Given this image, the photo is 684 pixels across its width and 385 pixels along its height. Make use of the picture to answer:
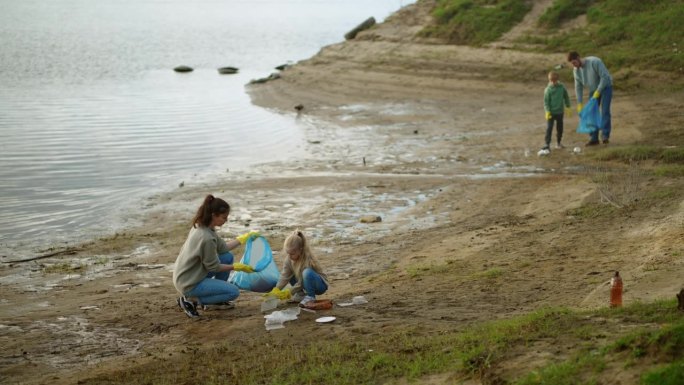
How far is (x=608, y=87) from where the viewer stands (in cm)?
1894

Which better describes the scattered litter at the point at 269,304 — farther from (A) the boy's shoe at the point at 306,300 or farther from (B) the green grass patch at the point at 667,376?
(B) the green grass patch at the point at 667,376

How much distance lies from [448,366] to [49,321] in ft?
16.8

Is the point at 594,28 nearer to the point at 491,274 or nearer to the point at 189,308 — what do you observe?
the point at 491,274

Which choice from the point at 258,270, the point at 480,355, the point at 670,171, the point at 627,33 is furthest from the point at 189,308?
the point at 627,33

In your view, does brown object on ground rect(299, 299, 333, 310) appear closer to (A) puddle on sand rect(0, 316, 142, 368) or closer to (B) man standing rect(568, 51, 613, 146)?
(A) puddle on sand rect(0, 316, 142, 368)

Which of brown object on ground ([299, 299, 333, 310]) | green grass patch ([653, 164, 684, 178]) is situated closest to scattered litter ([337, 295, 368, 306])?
brown object on ground ([299, 299, 333, 310])

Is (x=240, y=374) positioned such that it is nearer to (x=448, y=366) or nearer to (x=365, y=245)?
(x=448, y=366)

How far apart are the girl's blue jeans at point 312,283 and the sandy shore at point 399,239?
29cm

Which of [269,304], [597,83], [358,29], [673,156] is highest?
[358,29]

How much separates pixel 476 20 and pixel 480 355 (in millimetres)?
26151

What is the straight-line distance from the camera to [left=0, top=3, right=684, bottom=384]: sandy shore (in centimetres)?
930

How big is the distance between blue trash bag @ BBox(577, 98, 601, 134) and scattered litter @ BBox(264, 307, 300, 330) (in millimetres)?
11509

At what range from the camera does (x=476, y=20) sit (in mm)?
32000

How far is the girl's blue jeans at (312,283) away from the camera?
9.66 meters
